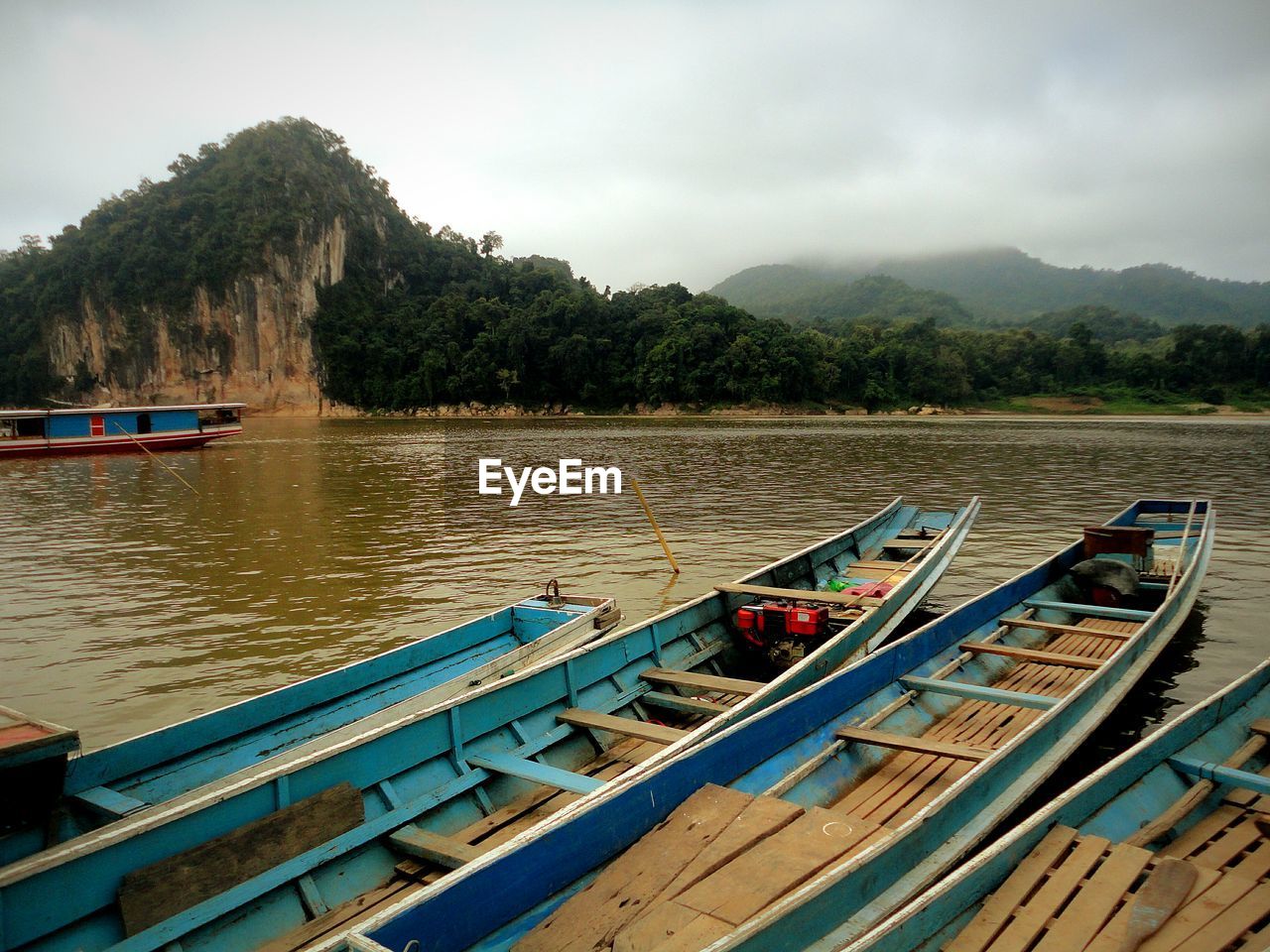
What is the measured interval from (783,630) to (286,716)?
14.8ft

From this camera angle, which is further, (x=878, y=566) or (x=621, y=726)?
(x=878, y=566)

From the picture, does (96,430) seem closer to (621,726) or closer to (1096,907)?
(621,726)

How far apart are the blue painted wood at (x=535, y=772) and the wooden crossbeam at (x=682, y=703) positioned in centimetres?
152

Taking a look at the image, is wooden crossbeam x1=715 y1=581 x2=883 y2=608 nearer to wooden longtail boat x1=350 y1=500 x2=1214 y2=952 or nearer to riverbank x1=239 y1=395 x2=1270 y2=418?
wooden longtail boat x1=350 y1=500 x2=1214 y2=952

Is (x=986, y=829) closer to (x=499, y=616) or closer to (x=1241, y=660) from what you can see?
(x=499, y=616)

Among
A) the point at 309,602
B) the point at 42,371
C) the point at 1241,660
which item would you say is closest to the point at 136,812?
the point at 309,602

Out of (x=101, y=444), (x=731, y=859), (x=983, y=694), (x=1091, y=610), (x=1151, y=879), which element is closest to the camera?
(x=1151, y=879)

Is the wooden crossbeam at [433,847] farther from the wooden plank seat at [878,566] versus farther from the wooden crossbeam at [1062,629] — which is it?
the wooden plank seat at [878,566]

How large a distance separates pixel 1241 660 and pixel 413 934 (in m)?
9.23

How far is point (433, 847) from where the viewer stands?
4020mm

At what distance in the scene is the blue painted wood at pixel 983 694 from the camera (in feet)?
19.2

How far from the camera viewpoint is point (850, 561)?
11.0m

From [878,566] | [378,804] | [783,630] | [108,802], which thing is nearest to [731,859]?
[378,804]

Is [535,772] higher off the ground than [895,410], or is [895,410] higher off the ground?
[895,410]
